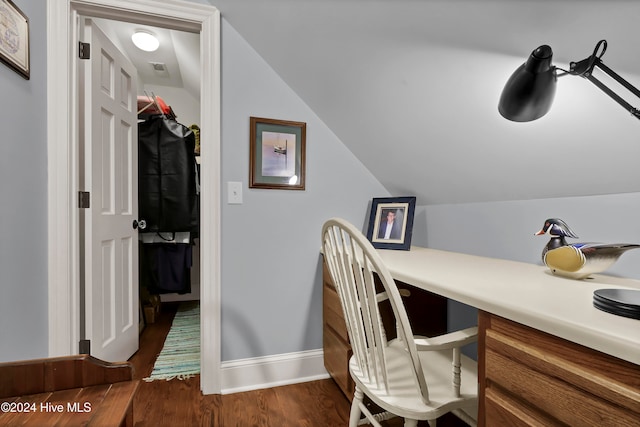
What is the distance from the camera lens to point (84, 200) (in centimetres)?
167

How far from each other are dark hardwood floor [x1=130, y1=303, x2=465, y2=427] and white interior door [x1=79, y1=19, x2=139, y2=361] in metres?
0.38

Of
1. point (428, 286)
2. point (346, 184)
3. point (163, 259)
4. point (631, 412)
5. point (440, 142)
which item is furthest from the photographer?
point (163, 259)

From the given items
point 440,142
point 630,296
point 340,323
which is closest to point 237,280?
point 340,323

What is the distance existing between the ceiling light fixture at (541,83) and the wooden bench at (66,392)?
1129mm

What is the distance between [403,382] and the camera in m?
1.04

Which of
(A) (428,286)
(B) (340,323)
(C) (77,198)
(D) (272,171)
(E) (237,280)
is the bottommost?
(B) (340,323)

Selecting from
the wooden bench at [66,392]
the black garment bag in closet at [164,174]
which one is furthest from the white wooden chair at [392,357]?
the black garment bag in closet at [164,174]

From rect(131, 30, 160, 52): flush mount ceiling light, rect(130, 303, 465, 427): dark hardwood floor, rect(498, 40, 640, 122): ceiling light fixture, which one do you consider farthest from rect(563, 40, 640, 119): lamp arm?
rect(131, 30, 160, 52): flush mount ceiling light

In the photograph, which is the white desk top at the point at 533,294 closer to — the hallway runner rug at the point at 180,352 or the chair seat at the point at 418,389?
the chair seat at the point at 418,389

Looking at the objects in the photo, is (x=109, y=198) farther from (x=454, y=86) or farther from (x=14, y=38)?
(x=454, y=86)

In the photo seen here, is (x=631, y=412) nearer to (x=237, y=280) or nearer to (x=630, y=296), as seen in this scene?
(x=630, y=296)

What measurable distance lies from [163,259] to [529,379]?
2653mm

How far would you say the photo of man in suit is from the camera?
1.84 metres

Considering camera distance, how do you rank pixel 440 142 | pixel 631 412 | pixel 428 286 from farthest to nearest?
pixel 440 142 → pixel 428 286 → pixel 631 412
